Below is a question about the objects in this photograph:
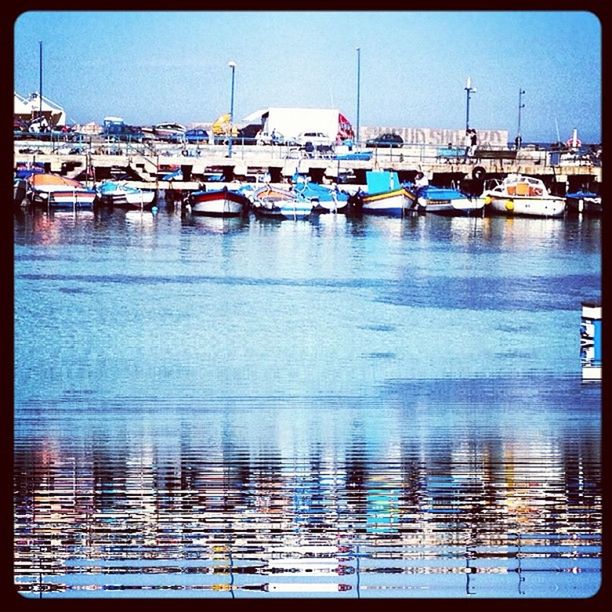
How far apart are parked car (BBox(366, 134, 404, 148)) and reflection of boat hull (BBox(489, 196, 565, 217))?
2929 millimetres

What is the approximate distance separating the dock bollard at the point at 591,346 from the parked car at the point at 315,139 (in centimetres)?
262

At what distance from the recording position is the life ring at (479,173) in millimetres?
12180

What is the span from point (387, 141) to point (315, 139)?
0.61 metres

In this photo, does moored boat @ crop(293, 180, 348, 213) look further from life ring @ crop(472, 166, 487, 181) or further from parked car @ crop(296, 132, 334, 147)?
parked car @ crop(296, 132, 334, 147)

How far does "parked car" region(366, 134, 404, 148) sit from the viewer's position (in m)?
10.2

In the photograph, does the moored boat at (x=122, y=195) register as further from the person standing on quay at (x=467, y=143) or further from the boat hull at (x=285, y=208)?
the person standing on quay at (x=467, y=143)

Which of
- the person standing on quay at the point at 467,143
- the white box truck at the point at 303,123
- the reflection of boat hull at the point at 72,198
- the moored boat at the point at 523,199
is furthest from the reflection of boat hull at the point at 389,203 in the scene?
the reflection of boat hull at the point at 72,198

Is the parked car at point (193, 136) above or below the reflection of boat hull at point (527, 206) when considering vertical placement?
above

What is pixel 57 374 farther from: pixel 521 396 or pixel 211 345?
pixel 521 396

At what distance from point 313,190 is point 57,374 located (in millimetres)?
6012

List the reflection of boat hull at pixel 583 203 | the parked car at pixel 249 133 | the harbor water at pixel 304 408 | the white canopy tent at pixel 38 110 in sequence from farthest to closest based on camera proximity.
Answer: the reflection of boat hull at pixel 583 203
the parked car at pixel 249 133
the white canopy tent at pixel 38 110
the harbor water at pixel 304 408

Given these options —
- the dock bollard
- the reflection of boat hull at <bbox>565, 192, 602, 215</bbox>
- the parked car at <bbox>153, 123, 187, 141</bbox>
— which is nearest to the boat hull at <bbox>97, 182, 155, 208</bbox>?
the parked car at <bbox>153, 123, 187, 141</bbox>

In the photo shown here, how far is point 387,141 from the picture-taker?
1069 cm
